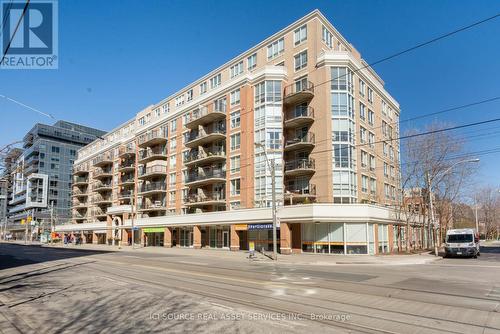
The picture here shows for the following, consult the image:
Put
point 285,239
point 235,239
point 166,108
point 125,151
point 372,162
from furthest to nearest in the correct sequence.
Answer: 1. point 125,151
2. point 166,108
3. point 372,162
4. point 235,239
5. point 285,239

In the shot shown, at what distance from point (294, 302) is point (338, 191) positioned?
85.3 ft

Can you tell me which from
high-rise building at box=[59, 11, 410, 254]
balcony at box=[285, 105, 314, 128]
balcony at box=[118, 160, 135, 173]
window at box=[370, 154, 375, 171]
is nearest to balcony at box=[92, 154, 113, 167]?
balcony at box=[118, 160, 135, 173]

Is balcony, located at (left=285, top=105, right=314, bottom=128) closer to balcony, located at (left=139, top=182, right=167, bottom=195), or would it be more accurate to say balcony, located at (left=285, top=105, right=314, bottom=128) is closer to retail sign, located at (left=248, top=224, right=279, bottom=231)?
retail sign, located at (left=248, top=224, right=279, bottom=231)

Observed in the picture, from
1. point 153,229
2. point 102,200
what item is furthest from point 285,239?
point 102,200

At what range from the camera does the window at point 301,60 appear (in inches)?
1538

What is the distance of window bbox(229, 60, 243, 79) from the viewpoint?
153 ft

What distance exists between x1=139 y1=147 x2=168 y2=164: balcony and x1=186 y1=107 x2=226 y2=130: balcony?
916 centimetres

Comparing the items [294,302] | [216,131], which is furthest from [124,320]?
[216,131]

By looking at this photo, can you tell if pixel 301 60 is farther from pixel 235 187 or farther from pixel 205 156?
pixel 205 156

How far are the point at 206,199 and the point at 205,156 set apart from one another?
5.71m

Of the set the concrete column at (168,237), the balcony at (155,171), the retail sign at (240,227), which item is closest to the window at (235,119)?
the retail sign at (240,227)

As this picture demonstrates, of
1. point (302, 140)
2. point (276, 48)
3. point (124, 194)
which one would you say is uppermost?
point (276, 48)

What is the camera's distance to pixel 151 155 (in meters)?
57.5

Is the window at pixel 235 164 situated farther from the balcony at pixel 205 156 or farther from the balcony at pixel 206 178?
the balcony at pixel 206 178
